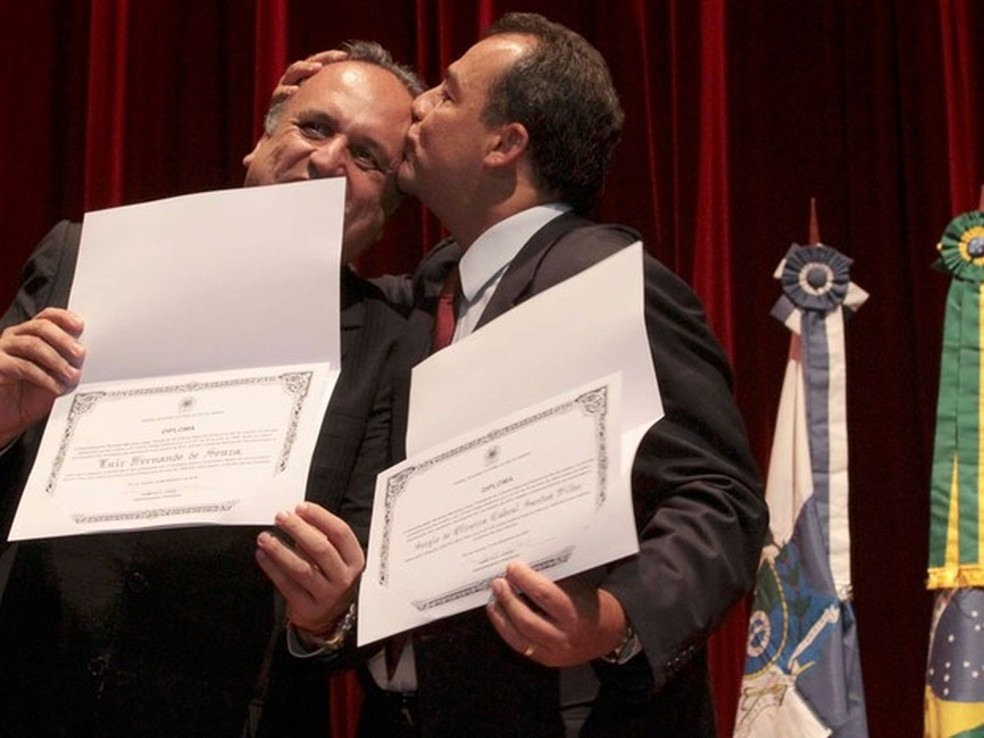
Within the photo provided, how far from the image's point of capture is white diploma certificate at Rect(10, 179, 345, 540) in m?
1.31

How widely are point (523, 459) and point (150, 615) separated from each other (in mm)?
571

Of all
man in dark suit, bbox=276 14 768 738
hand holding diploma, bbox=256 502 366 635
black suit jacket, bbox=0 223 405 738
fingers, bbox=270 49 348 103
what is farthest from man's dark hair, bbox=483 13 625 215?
hand holding diploma, bbox=256 502 366 635

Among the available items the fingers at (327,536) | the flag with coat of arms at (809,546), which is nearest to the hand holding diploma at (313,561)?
the fingers at (327,536)

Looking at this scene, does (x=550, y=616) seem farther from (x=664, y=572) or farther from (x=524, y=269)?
(x=524, y=269)

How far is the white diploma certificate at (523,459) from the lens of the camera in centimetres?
112

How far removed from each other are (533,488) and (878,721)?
1.65 m

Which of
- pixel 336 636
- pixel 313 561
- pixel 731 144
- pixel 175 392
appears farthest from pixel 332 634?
pixel 731 144

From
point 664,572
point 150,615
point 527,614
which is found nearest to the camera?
point 527,614

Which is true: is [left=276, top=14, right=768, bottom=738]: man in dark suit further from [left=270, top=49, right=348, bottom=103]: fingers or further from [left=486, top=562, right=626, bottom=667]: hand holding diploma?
[left=270, top=49, right=348, bottom=103]: fingers

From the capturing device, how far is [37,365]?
141cm

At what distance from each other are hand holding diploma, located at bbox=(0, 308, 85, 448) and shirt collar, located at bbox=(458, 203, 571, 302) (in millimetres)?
514

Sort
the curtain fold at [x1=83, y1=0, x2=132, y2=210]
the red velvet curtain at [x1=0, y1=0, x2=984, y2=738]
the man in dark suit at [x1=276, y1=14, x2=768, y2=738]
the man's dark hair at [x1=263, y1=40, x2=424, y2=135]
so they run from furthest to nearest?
1. the curtain fold at [x1=83, y1=0, x2=132, y2=210]
2. the red velvet curtain at [x1=0, y1=0, x2=984, y2=738]
3. the man's dark hair at [x1=263, y1=40, x2=424, y2=135]
4. the man in dark suit at [x1=276, y1=14, x2=768, y2=738]

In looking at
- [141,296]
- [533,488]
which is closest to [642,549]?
[533,488]

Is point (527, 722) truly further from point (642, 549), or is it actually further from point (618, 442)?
point (618, 442)
